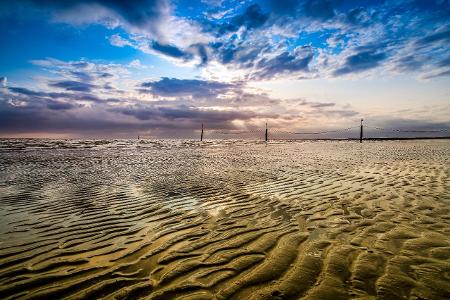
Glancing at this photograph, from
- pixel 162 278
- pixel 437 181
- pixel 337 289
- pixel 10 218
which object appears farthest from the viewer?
pixel 437 181

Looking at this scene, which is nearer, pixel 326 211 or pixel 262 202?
pixel 326 211

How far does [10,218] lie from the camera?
20.2 ft

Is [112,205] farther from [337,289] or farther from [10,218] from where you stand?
[337,289]

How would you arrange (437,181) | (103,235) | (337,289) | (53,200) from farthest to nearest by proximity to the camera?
(437,181) → (53,200) → (103,235) → (337,289)

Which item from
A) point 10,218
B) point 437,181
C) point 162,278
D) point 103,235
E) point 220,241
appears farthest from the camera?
point 437,181

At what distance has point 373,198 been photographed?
24.7 feet

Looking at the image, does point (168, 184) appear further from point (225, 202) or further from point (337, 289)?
point (337, 289)

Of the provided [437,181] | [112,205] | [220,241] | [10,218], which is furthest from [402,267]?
[437,181]

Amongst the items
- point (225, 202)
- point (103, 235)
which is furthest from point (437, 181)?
point (103, 235)

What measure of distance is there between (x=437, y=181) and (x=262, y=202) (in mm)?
7573

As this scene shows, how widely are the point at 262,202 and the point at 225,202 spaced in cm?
107

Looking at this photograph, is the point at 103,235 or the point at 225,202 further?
the point at 225,202

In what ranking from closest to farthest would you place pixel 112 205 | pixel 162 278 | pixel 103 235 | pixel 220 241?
pixel 162 278
pixel 220 241
pixel 103 235
pixel 112 205

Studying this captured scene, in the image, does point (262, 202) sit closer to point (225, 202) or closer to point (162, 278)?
point (225, 202)
